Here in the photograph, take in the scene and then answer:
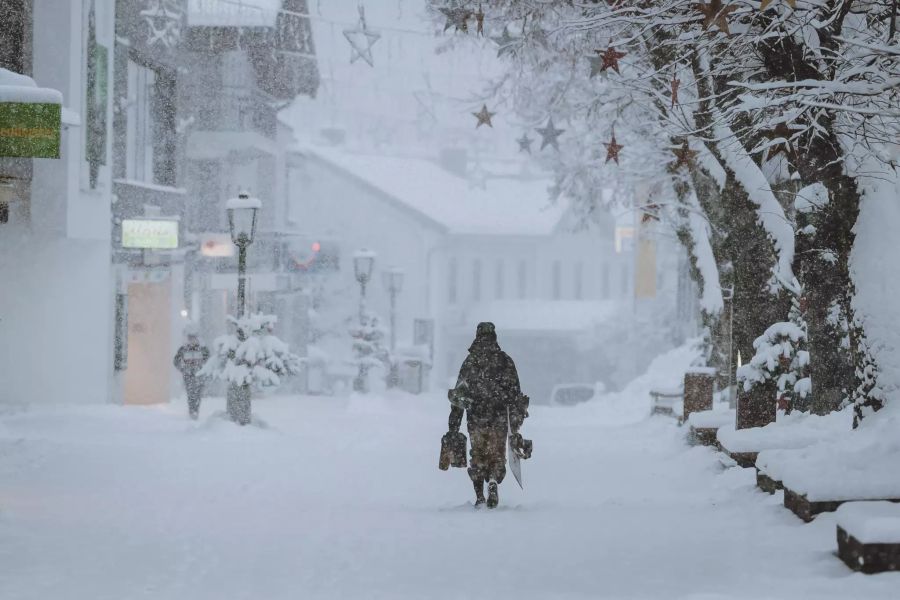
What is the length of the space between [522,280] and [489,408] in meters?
49.0

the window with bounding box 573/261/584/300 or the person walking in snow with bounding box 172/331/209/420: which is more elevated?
the window with bounding box 573/261/584/300

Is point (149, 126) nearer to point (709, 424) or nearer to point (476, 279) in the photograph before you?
point (709, 424)

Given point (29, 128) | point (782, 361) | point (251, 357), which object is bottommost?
point (251, 357)

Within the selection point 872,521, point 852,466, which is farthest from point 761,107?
point 872,521

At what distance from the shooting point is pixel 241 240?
59.2ft

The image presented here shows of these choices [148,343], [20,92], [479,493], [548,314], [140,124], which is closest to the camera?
[20,92]

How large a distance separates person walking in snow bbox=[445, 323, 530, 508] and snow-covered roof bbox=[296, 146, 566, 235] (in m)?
42.1

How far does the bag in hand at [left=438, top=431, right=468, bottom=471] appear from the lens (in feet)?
33.6

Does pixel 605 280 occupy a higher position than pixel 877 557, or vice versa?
pixel 605 280

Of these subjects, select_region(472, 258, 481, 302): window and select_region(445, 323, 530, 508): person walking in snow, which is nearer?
select_region(445, 323, 530, 508): person walking in snow

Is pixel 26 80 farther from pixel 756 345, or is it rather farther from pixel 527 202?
pixel 527 202

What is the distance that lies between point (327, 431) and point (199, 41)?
13.0 metres

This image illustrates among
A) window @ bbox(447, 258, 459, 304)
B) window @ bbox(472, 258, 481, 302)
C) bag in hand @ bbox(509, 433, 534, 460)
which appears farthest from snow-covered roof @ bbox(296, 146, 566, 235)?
bag in hand @ bbox(509, 433, 534, 460)

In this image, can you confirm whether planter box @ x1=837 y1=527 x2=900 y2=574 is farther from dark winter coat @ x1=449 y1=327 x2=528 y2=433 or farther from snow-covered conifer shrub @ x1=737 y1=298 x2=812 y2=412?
snow-covered conifer shrub @ x1=737 y1=298 x2=812 y2=412
